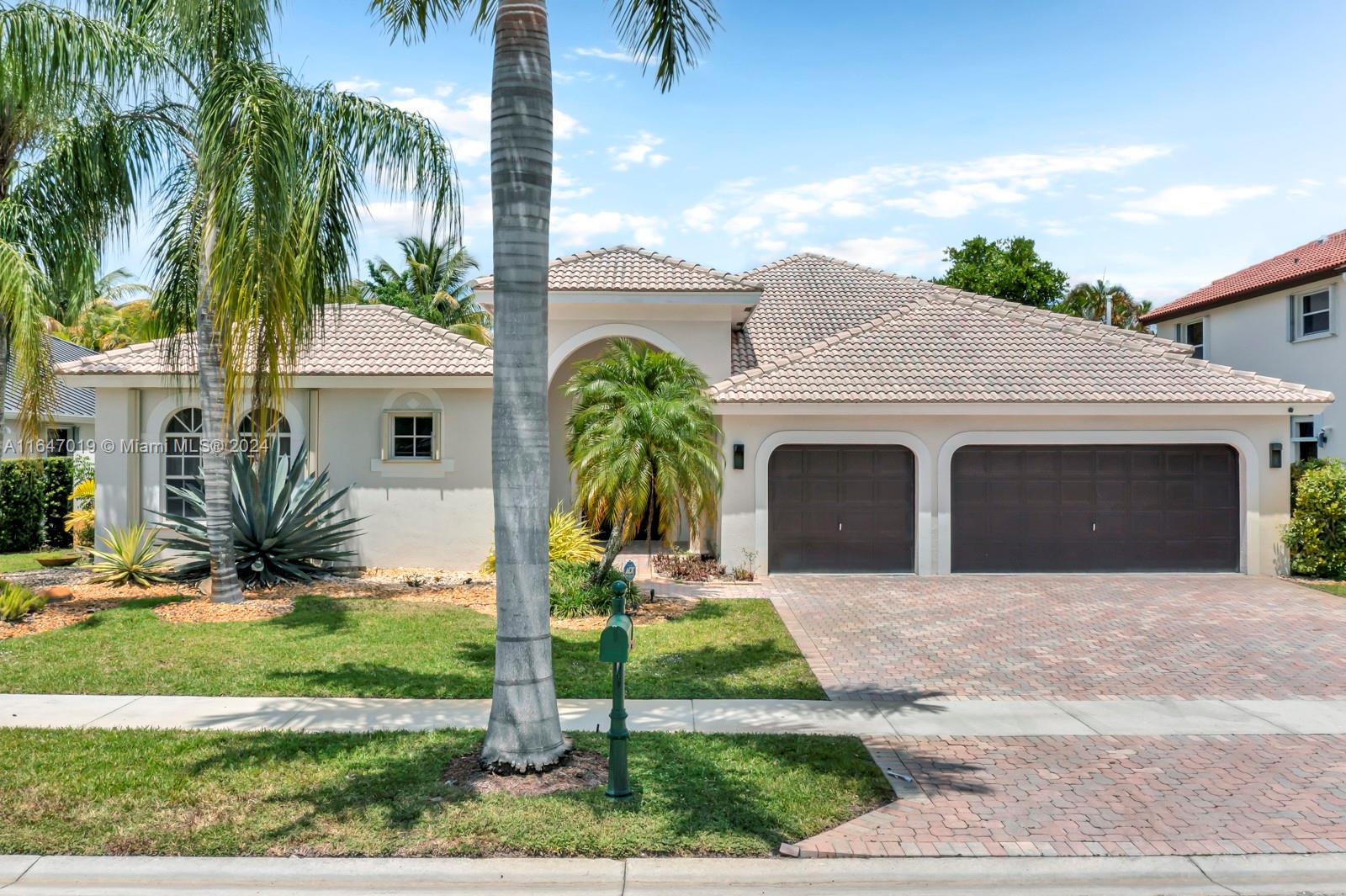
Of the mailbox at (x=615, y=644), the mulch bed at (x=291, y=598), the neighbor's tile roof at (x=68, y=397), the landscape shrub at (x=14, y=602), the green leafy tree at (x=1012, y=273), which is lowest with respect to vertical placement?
the mulch bed at (x=291, y=598)

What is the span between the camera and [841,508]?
16.7 m

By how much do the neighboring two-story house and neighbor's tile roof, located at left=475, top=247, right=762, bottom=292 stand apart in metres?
11.0

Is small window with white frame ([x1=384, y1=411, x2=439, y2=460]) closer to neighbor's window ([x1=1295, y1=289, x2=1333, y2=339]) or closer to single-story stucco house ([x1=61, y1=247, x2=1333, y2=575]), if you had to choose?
single-story stucco house ([x1=61, y1=247, x2=1333, y2=575])

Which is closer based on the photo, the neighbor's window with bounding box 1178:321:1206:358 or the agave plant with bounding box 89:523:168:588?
the agave plant with bounding box 89:523:168:588

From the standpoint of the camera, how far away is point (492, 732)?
21.5 feet

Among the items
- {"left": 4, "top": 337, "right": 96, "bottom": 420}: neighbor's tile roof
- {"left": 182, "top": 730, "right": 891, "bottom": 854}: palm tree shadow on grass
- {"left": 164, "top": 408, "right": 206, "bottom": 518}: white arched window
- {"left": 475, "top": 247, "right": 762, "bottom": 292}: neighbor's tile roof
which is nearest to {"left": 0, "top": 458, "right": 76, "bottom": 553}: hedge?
{"left": 4, "top": 337, "right": 96, "bottom": 420}: neighbor's tile roof

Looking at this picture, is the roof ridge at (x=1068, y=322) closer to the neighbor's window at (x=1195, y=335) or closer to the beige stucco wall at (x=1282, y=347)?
the beige stucco wall at (x=1282, y=347)

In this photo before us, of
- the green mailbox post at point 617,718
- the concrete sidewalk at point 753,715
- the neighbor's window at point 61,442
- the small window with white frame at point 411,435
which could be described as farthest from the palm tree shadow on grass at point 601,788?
the neighbor's window at point 61,442

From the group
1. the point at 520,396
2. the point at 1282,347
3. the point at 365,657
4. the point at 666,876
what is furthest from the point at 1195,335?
the point at 666,876

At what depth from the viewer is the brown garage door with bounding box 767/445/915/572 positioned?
16.6m

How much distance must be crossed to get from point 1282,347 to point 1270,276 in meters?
2.19

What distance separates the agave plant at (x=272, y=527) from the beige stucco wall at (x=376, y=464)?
40.5 inches

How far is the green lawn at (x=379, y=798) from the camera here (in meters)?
5.47

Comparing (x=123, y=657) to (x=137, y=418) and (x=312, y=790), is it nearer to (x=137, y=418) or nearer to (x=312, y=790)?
(x=312, y=790)
